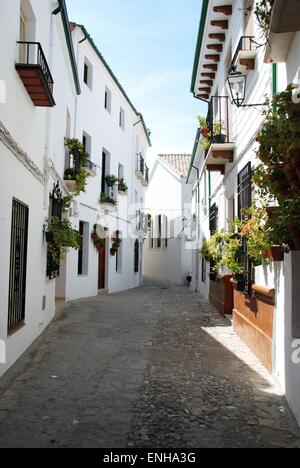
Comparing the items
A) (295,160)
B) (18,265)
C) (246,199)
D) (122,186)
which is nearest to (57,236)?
(18,265)

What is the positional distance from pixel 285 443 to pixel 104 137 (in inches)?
545

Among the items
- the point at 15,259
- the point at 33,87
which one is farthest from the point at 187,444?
the point at 33,87

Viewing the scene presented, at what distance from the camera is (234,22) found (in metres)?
8.84

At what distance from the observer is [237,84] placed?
25.3 ft

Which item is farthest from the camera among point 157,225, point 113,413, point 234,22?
point 157,225

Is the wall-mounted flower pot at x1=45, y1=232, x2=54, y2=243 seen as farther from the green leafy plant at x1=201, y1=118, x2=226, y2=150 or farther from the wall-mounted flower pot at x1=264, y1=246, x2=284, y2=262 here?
the wall-mounted flower pot at x1=264, y1=246, x2=284, y2=262

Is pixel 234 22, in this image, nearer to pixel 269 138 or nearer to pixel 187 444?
pixel 269 138

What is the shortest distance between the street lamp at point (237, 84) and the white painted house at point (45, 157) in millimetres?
2966

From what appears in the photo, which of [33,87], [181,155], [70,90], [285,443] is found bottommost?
[285,443]

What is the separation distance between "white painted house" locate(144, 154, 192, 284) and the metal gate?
1896 cm

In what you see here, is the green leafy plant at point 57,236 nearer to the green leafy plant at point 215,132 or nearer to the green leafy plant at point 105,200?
the green leafy plant at point 215,132

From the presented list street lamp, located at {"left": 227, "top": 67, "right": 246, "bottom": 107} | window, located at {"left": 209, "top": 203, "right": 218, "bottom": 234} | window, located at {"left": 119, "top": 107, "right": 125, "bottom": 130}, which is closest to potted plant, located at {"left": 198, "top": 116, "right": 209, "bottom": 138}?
window, located at {"left": 209, "top": 203, "right": 218, "bottom": 234}

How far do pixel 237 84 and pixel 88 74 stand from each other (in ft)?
26.4

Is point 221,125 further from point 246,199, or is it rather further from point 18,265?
point 18,265
